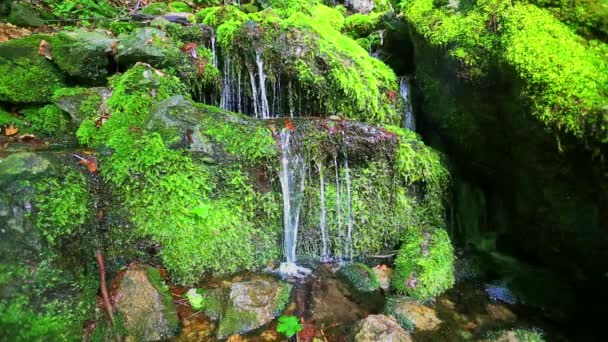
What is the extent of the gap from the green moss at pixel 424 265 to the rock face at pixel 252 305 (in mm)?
1404

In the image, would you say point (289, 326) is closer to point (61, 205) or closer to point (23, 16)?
point (61, 205)

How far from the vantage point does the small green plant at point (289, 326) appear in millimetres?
3741

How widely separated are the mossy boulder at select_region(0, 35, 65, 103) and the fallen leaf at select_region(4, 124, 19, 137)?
438 millimetres

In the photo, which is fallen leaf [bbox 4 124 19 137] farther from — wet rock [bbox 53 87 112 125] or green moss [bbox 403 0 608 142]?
green moss [bbox 403 0 608 142]

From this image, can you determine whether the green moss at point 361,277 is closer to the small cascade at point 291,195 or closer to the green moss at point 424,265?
the green moss at point 424,265

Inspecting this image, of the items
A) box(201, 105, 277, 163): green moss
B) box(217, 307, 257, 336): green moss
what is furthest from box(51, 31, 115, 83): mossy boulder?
box(217, 307, 257, 336): green moss

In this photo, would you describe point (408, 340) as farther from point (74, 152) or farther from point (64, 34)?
point (64, 34)

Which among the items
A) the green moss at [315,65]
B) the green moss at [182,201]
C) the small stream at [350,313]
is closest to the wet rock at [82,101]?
the green moss at [182,201]

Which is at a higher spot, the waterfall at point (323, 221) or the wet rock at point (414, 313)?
the waterfall at point (323, 221)

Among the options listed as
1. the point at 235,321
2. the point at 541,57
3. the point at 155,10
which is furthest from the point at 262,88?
the point at 155,10

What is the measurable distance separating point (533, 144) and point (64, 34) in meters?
6.69

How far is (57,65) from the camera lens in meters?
5.89

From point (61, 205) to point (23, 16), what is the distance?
6.93 m

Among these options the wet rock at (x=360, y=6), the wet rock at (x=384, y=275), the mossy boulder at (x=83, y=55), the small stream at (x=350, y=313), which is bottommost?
the small stream at (x=350, y=313)
